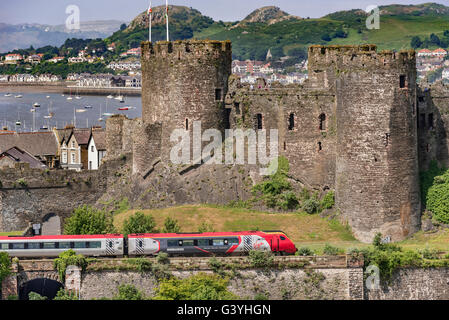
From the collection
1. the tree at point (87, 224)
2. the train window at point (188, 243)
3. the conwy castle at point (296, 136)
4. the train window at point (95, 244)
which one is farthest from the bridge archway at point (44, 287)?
the conwy castle at point (296, 136)

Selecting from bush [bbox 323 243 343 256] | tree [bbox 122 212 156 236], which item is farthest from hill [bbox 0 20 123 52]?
bush [bbox 323 243 343 256]

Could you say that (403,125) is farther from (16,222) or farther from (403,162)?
(16,222)

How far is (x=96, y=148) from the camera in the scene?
76.0 m

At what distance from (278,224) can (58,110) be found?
351ft

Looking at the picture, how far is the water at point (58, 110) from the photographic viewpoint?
135 m

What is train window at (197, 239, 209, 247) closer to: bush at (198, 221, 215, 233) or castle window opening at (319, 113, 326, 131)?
bush at (198, 221, 215, 233)

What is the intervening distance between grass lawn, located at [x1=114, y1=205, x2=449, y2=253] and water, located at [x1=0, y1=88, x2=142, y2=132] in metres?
60.1

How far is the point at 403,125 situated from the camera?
191 feet

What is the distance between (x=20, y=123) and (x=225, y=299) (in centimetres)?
8011

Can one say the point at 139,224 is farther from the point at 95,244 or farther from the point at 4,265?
the point at 4,265

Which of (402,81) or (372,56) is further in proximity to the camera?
(402,81)

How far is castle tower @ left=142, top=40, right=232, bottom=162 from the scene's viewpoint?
61.9m

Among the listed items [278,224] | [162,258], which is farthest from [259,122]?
[162,258]
